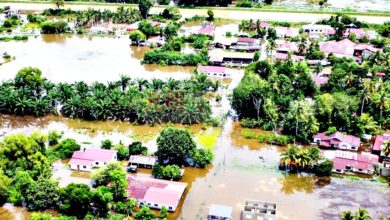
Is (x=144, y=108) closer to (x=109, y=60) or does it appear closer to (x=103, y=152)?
(x=103, y=152)

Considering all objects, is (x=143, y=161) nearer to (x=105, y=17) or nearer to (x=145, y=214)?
(x=145, y=214)

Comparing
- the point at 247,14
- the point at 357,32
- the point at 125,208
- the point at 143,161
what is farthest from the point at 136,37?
the point at 125,208

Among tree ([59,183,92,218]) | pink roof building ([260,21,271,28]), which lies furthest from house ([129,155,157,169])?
pink roof building ([260,21,271,28])

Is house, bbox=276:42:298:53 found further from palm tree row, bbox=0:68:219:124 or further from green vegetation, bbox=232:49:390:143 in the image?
palm tree row, bbox=0:68:219:124

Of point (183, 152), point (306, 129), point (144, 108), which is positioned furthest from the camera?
point (144, 108)

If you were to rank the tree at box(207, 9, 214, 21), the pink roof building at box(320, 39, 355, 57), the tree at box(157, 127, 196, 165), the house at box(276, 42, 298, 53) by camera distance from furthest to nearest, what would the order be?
the tree at box(207, 9, 214, 21)
the house at box(276, 42, 298, 53)
the pink roof building at box(320, 39, 355, 57)
the tree at box(157, 127, 196, 165)

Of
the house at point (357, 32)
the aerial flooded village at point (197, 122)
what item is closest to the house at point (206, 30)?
the aerial flooded village at point (197, 122)

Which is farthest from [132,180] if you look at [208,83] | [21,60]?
[21,60]
